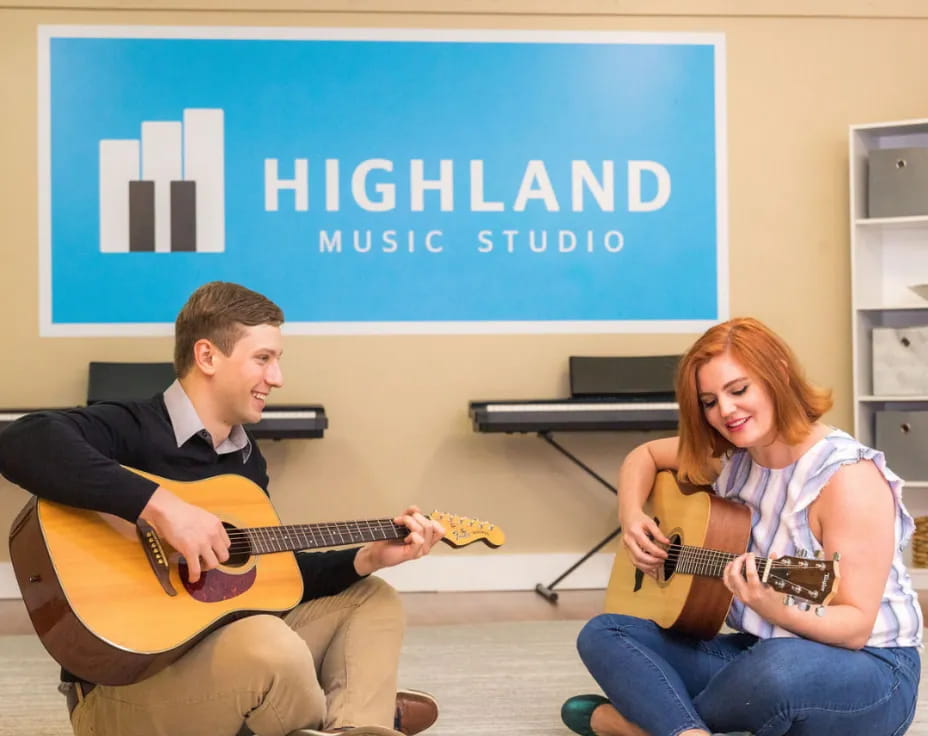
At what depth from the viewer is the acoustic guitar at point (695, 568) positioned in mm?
2086

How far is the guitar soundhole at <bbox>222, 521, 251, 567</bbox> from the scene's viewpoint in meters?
1.97

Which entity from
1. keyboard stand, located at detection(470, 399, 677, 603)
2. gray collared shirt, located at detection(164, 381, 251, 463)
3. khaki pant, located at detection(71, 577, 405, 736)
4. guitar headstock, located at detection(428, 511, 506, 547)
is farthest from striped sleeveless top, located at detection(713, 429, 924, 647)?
keyboard stand, located at detection(470, 399, 677, 603)

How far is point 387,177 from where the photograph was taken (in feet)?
15.3

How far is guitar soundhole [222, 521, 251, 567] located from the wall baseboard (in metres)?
2.71

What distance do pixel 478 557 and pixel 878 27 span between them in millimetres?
3006

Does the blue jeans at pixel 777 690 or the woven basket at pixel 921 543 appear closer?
the blue jeans at pixel 777 690

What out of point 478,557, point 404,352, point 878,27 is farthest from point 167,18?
point 878,27

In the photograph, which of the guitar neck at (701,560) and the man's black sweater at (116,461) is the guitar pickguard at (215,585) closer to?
the man's black sweater at (116,461)

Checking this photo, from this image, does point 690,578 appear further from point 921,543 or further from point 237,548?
point 921,543

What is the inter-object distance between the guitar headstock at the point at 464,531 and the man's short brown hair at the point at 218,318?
1.71 ft

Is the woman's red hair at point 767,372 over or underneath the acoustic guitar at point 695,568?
over

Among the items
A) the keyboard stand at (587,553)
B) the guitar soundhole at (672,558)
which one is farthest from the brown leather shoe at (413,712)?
the keyboard stand at (587,553)

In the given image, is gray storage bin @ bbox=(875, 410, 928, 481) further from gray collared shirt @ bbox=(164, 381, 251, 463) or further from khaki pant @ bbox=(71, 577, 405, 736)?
gray collared shirt @ bbox=(164, 381, 251, 463)

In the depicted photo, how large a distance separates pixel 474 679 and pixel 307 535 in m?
1.25
